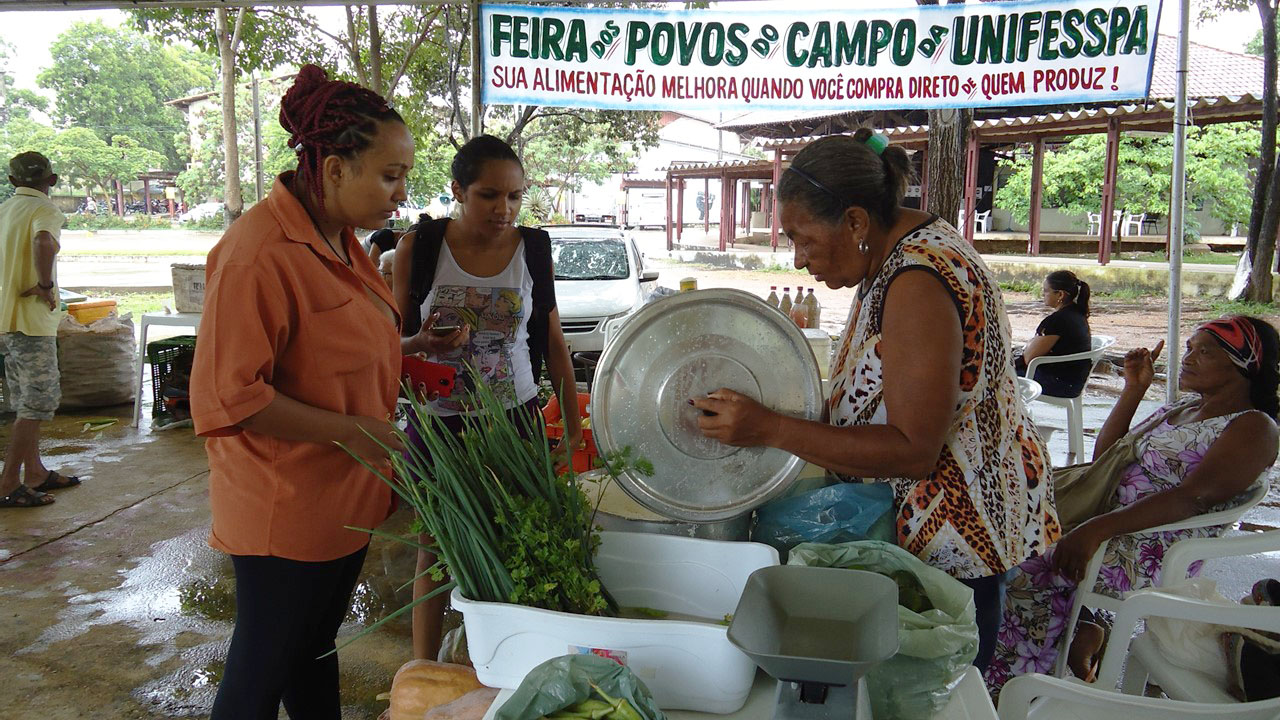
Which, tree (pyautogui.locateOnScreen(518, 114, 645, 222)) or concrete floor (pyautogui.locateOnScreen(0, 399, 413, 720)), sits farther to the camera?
tree (pyautogui.locateOnScreen(518, 114, 645, 222))

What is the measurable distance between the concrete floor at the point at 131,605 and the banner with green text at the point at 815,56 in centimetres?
242

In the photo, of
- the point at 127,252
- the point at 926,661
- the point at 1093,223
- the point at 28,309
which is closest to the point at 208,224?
the point at 127,252

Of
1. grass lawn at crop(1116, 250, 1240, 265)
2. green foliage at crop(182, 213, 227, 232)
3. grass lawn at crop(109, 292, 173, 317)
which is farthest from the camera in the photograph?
green foliage at crop(182, 213, 227, 232)

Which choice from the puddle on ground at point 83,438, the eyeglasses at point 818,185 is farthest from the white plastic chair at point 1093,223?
the eyeglasses at point 818,185

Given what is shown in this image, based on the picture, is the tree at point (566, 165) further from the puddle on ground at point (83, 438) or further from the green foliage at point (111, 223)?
the puddle on ground at point (83, 438)

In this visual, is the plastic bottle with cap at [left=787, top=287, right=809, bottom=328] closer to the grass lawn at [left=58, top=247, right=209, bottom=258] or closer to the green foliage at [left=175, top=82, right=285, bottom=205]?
the grass lawn at [left=58, top=247, right=209, bottom=258]

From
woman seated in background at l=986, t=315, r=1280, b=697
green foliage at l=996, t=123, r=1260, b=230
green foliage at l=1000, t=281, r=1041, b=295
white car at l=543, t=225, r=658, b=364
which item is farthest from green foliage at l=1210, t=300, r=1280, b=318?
woman seated in background at l=986, t=315, r=1280, b=697

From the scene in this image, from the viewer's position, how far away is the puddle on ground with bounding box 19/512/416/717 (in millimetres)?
2771

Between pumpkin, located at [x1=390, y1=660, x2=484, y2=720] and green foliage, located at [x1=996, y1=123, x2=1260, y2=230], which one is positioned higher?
green foliage, located at [x1=996, y1=123, x2=1260, y2=230]

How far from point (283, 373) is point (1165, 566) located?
231 cm

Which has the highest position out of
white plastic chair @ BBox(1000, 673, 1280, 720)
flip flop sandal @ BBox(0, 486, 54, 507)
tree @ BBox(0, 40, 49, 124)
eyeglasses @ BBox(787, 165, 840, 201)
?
tree @ BBox(0, 40, 49, 124)

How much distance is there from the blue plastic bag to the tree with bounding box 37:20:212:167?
43206 millimetres

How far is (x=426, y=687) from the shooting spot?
A: 1351mm

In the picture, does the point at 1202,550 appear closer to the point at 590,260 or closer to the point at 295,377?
the point at 295,377
